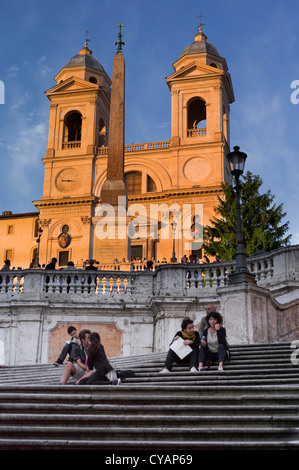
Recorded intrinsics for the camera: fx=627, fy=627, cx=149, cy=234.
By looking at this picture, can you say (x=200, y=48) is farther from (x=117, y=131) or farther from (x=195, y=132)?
(x=117, y=131)

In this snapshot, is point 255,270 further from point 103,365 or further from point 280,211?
point 280,211

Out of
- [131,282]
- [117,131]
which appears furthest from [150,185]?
[131,282]

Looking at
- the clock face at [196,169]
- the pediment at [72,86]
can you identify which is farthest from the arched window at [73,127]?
the clock face at [196,169]

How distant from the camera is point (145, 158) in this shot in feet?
185

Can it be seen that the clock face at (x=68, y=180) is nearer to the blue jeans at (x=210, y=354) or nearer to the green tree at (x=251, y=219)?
the green tree at (x=251, y=219)

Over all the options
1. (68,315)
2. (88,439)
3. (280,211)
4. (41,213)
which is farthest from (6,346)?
(41,213)

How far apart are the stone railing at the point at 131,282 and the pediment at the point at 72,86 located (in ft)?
143

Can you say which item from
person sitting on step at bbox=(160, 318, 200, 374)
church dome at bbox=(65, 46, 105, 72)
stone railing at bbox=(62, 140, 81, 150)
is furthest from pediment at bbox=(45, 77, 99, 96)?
person sitting on step at bbox=(160, 318, 200, 374)

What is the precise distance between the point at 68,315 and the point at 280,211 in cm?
1826

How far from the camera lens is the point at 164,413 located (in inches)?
328

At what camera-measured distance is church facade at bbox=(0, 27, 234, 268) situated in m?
52.7

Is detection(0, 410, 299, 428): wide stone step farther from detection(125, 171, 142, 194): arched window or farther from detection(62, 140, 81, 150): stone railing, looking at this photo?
detection(62, 140, 81, 150): stone railing

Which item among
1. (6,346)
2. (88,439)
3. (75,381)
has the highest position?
(6,346)

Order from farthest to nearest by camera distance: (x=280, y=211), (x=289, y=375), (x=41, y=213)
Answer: (x=41, y=213) < (x=280, y=211) < (x=289, y=375)
